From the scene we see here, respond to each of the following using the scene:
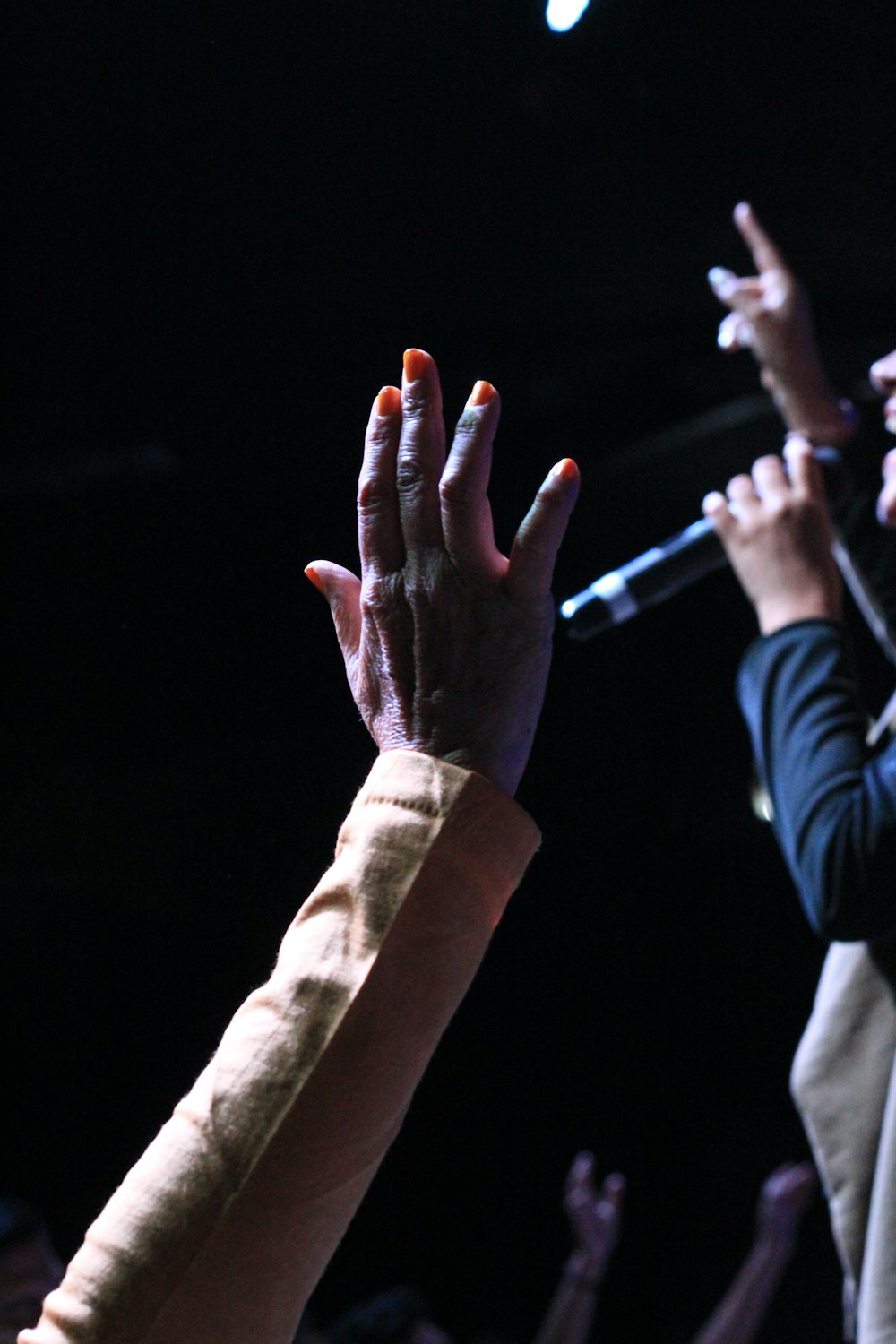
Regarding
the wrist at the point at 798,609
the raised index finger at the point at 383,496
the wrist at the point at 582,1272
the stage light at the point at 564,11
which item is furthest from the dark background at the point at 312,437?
the raised index finger at the point at 383,496

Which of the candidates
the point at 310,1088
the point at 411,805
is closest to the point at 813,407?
the point at 411,805

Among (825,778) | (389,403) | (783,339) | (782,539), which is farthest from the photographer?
(783,339)

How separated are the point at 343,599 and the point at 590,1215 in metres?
1.52

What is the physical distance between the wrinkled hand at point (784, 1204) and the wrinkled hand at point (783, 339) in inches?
51.4

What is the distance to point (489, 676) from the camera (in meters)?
0.59

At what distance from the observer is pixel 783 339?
1341mm

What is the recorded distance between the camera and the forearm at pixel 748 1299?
1.88 m

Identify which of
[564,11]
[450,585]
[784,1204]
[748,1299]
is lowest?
[748,1299]

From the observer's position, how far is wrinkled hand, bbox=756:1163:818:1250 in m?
1.92

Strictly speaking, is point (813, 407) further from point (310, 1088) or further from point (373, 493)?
point (310, 1088)

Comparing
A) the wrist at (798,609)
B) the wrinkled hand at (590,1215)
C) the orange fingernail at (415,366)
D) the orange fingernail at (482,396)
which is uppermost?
the orange fingernail at (415,366)

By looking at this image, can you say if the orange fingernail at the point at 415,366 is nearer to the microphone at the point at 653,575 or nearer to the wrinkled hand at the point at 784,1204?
the microphone at the point at 653,575

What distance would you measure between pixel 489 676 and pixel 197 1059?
79cm

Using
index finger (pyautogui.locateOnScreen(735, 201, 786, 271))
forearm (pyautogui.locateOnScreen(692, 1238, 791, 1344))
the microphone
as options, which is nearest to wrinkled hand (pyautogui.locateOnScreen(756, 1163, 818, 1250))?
forearm (pyautogui.locateOnScreen(692, 1238, 791, 1344))
